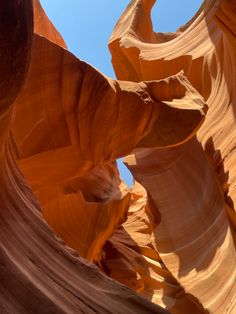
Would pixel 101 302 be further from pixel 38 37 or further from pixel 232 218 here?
pixel 232 218

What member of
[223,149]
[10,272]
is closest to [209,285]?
[223,149]

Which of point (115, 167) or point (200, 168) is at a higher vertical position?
point (200, 168)

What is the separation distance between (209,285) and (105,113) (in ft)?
4.35

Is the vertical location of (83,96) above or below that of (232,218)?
above

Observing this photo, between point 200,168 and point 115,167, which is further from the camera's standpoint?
point 115,167

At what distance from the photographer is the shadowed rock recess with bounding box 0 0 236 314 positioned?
6.18 ft

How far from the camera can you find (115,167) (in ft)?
18.6

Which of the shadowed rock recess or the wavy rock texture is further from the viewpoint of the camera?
the wavy rock texture

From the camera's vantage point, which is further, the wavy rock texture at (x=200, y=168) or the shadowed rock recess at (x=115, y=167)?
the wavy rock texture at (x=200, y=168)

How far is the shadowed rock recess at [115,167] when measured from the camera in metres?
1.88

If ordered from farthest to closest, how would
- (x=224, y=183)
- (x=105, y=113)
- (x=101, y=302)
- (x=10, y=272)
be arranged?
1. (x=224, y=183)
2. (x=105, y=113)
3. (x=101, y=302)
4. (x=10, y=272)

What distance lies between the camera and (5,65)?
5.19 ft

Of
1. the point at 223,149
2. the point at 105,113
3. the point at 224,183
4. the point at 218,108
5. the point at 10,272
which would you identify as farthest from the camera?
the point at 218,108

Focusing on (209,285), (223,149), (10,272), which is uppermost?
(10,272)
